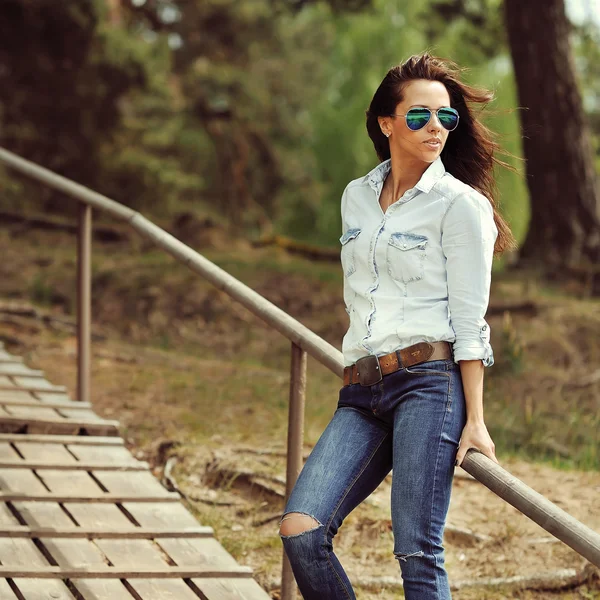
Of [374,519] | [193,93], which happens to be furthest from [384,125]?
[193,93]

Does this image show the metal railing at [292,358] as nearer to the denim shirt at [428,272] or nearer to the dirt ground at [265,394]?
the denim shirt at [428,272]

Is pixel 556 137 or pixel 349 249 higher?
pixel 556 137

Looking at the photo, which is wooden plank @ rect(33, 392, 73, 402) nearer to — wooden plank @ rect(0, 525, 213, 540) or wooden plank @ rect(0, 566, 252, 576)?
wooden plank @ rect(0, 525, 213, 540)

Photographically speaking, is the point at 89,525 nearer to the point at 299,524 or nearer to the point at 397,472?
the point at 299,524

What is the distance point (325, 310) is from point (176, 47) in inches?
569

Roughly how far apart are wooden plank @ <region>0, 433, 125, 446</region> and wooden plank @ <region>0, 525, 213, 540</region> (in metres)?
0.90

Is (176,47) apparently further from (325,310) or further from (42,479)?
(42,479)

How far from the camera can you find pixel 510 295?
9609 millimetres

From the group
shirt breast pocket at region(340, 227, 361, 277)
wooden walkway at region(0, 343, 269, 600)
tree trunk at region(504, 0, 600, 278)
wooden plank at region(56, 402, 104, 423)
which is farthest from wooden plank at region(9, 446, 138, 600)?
tree trunk at region(504, 0, 600, 278)

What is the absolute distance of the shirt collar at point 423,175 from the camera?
2.61 metres

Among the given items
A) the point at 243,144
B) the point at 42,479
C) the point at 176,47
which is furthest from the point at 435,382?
the point at 243,144

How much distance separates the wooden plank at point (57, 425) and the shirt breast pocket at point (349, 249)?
2185mm

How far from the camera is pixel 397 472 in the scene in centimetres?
250

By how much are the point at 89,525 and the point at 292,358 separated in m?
1.03
